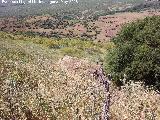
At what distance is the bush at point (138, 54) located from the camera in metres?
18.7

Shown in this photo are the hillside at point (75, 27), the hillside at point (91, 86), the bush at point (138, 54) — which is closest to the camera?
the hillside at point (91, 86)

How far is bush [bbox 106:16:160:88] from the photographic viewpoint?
1870cm

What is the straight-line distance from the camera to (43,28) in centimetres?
13175

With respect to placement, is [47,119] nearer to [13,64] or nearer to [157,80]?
[13,64]

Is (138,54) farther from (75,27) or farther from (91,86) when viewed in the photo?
(75,27)

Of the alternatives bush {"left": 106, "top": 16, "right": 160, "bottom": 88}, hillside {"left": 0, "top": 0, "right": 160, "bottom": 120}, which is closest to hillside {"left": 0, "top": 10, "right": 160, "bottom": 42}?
bush {"left": 106, "top": 16, "right": 160, "bottom": 88}

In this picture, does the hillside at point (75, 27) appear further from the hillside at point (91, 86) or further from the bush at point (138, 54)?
the hillside at point (91, 86)

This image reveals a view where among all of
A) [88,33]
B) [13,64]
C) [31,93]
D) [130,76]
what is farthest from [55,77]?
[88,33]

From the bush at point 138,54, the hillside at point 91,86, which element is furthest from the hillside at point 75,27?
the hillside at point 91,86

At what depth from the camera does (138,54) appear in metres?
19.2

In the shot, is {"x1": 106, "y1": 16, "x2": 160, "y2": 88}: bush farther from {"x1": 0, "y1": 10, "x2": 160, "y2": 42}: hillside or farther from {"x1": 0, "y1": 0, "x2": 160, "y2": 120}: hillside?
{"x1": 0, "y1": 10, "x2": 160, "y2": 42}: hillside

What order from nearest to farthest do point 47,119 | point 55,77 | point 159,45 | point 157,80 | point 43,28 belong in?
1. point 47,119
2. point 55,77
3. point 157,80
4. point 159,45
5. point 43,28

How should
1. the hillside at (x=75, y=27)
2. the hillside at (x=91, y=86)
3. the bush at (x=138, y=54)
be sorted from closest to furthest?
the hillside at (x=91, y=86), the bush at (x=138, y=54), the hillside at (x=75, y=27)

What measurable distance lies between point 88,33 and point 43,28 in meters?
18.3
